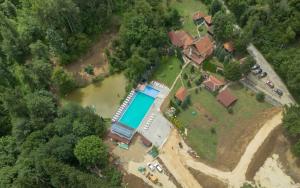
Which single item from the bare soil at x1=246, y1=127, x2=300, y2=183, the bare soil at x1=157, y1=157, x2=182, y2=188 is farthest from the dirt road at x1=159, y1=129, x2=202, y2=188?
the bare soil at x1=246, y1=127, x2=300, y2=183

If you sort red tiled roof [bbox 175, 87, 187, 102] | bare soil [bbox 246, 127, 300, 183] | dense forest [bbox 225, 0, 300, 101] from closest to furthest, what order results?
bare soil [bbox 246, 127, 300, 183], dense forest [bbox 225, 0, 300, 101], red tiled roof [bbox 175, 87, 187, 102]

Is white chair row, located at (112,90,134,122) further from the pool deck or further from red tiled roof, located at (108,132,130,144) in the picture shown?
the pool deck

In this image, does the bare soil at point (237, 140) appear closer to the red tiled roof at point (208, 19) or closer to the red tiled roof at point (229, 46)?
the red tiled roof at point (229, 46)

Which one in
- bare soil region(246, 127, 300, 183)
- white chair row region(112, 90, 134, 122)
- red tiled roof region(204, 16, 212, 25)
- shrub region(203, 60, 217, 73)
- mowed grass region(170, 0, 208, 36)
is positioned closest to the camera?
bare soil region(246, 127, 300, 183)

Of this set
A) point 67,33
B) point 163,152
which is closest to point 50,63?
point 67,33

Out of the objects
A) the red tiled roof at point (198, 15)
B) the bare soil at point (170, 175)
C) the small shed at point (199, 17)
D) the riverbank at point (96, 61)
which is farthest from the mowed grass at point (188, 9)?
the bare soil at point (170, 175)

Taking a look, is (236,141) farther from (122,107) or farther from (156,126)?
(122,107)

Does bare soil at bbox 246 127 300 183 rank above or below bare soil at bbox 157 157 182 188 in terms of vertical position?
above

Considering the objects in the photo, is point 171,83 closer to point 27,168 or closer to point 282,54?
point 282,54
